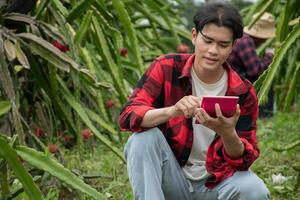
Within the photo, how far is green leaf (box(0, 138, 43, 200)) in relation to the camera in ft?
7.11

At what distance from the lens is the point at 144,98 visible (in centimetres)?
251

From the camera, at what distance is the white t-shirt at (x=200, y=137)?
253 centimetres

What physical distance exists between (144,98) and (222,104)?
379mm

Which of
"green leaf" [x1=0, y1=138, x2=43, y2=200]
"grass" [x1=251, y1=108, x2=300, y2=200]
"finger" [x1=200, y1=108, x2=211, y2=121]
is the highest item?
"finger" [x1=200, y1=108, x2=211, y2=121]

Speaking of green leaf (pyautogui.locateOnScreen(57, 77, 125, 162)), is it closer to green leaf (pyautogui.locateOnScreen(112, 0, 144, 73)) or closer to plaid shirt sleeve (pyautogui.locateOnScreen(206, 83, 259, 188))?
green leaf (pyautogui.locateOnScreen(112, 0, 144, 73))

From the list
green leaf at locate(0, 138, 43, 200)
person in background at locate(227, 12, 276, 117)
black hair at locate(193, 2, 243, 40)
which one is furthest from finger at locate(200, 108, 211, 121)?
person in background at locate(227, 12, 276, 117)

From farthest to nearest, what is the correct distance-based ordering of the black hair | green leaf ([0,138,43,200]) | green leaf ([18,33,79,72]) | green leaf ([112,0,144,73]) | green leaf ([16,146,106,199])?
green leaf ([112,0,144,73]), green leaf ([18,33,79,72]), the black hair, green leaf ([16,146,106,199]), green leaf ([0,138,43,200])

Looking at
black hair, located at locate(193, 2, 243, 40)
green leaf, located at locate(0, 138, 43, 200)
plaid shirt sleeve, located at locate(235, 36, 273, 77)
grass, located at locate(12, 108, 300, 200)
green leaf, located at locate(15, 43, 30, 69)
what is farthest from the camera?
plaid shirt sleeve, located at locate(235, 36, 273, 77)

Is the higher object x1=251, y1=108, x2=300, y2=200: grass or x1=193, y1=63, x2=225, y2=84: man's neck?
x1=193, y1=63, x2=225, y2=84: man's neck

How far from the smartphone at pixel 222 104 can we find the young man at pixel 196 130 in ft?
0.12

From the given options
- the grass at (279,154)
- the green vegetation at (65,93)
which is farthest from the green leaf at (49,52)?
the grass at (279,154)

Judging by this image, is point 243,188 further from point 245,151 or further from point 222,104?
point 222,104

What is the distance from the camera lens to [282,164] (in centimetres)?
406

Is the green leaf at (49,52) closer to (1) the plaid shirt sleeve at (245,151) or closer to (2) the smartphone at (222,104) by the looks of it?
(1) the plaid shirt sleeve at (245,151)
